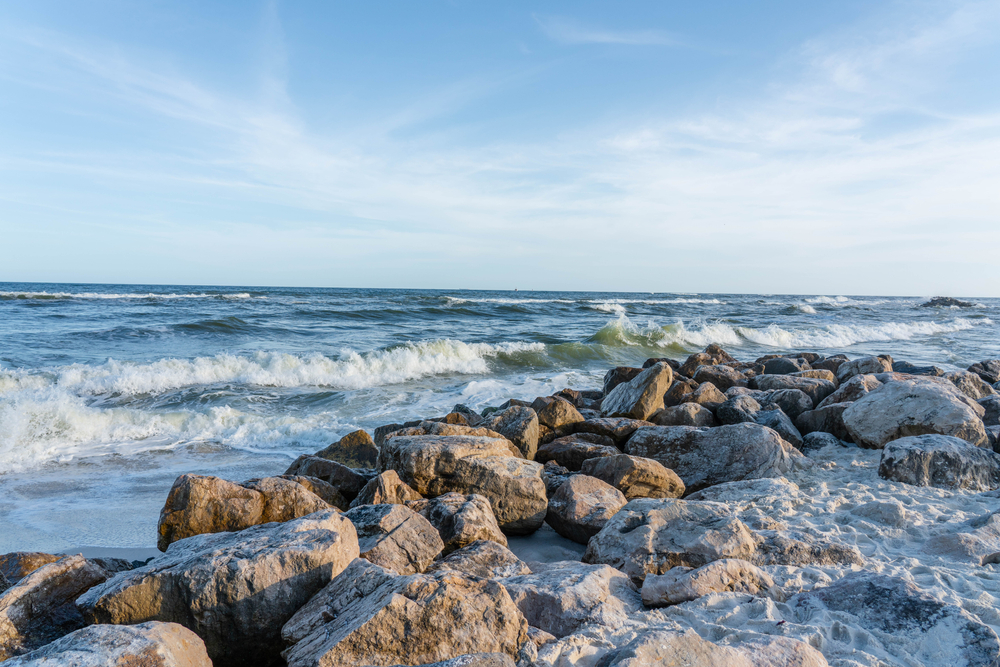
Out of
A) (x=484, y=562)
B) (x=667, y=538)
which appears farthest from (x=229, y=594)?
(x=667, y=538)

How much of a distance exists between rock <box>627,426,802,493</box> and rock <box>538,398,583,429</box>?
3.12 ft

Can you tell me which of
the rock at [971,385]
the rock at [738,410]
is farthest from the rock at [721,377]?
the rock at [971,385]

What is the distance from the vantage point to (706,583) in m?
2.42

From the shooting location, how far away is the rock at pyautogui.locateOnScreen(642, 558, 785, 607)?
7.89ft

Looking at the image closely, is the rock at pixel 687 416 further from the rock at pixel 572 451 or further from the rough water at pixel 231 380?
the rough water at pixel 231 380

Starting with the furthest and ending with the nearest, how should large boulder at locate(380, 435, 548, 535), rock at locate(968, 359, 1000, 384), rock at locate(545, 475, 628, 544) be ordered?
rock at locate(968, 359, 1000, 384)
large boulder at locate(380, 435, 548, 535)
rock at locate(545, 475, 628, 544)

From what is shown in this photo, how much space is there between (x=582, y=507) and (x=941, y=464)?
2552 mm

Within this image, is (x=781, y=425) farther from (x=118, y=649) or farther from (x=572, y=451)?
(x=118, y=649)

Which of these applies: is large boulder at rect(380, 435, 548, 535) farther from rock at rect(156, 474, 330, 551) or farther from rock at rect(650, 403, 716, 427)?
rock at rect(650, 403, 716, 427)

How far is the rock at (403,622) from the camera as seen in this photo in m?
1.89

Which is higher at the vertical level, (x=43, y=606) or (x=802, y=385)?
(x=802, y=385)

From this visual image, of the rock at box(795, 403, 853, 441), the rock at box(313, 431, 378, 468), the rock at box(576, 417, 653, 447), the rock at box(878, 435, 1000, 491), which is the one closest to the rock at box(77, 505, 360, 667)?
the rock at box(313, 431, 378, 468)

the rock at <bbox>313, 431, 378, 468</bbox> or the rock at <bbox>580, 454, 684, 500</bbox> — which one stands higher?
the rock at <bbox>580, 454, 684, 500</bbox>

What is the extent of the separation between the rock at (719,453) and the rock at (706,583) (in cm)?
173
